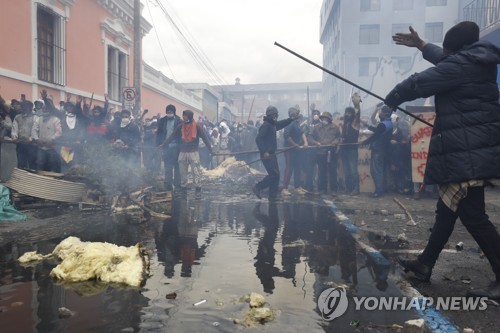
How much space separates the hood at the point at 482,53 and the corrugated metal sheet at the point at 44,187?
672cm

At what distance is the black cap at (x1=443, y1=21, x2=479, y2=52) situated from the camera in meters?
3.44

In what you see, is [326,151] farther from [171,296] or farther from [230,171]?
[171,296]

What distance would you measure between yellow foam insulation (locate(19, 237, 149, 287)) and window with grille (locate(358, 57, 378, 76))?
3778cm

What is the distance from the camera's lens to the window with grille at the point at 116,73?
17891 millimetres

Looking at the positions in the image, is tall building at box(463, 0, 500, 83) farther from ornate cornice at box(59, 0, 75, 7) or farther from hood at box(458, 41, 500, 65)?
ornate cornice at box(59, 0, 75, 7)

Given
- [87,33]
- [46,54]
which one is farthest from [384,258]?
[87,33]

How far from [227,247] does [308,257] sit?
1028 mm

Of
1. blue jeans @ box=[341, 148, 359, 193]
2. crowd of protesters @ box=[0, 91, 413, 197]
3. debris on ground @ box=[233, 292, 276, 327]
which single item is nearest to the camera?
debris on ground @ box=[233, 292, 276, 327]

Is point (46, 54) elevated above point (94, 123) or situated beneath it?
elevated above

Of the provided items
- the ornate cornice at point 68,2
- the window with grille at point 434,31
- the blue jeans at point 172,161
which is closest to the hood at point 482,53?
the blue jeans at point 172,161

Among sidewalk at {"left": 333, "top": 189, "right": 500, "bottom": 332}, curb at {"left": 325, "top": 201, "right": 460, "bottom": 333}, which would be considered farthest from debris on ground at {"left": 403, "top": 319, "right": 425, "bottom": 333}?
sidewalk at {"left": 333, "top": 189, "right": 500, "bottom": 332}

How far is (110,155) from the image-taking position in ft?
26.8

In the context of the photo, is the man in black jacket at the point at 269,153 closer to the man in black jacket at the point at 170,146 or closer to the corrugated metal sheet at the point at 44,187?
the man in black jacket at the point at 170,146

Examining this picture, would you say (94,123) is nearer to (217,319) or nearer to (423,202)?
(423,202)
